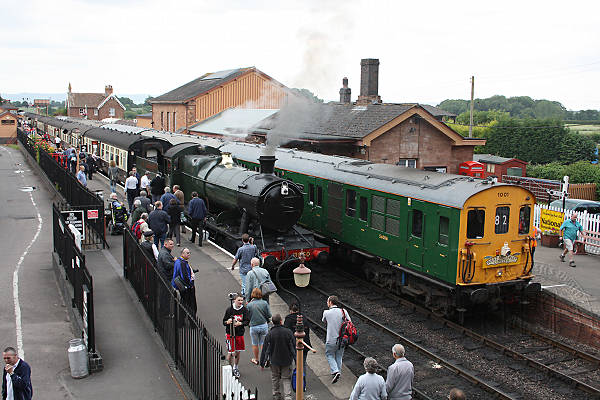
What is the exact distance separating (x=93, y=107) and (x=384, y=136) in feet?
303

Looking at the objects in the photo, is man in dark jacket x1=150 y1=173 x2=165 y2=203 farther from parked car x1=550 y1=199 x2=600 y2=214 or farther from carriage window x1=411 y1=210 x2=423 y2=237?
parked car x1=550 y1=199 x2=600 y2=214

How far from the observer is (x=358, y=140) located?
81.5 feet

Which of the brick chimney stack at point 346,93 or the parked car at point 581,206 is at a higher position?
the brick chimney stack at point 346,93

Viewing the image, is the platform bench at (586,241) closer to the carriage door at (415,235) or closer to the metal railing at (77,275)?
the carriage door at (415,235)

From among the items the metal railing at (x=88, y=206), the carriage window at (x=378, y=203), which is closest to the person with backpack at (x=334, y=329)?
the carriage window at (x=378, y=203)

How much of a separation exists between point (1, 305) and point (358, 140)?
16.6 m

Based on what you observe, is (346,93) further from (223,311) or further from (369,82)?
(223,311)

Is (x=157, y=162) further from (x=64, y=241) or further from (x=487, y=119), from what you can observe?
(x=487, y=119)

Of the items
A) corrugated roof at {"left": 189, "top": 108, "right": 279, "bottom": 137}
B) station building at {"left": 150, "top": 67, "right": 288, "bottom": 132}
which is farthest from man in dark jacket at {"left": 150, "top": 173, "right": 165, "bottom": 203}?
station building at {"left": 150, "top": 67, "right": 288, "bottom": 132}

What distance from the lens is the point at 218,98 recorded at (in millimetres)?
45969

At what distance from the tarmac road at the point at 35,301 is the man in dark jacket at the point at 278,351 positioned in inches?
116

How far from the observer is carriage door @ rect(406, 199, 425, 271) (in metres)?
12.6


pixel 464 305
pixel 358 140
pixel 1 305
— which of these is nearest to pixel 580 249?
pixel 464 305

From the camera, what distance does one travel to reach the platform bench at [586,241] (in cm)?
1762
